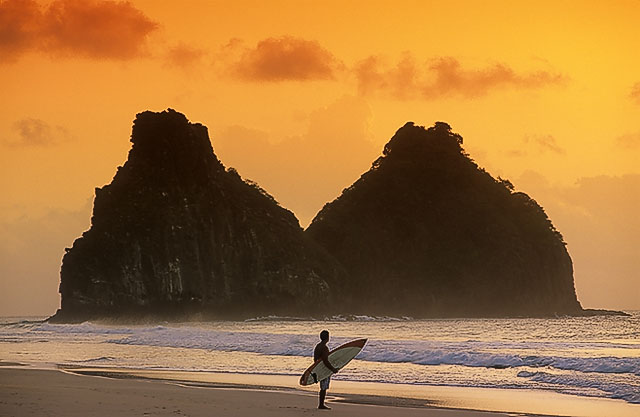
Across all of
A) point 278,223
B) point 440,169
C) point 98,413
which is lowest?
point 98,413

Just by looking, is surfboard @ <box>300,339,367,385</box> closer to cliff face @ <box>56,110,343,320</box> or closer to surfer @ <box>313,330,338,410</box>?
surfer @ <box>313,330,338,410</box>

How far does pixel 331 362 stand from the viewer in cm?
1870

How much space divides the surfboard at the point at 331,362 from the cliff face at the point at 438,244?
147m

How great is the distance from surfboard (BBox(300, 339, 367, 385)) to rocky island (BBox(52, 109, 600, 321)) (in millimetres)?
118640

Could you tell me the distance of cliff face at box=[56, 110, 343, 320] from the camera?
137375mm

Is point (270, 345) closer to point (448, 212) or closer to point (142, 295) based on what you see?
point (142, 295)

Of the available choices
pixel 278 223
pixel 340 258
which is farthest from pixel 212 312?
pixel 340 258

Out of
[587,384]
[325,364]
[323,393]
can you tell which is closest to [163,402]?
[323,393]

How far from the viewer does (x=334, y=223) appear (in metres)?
188

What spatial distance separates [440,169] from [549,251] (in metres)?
29.1

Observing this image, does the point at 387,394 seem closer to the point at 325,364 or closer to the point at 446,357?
the point at 325,364

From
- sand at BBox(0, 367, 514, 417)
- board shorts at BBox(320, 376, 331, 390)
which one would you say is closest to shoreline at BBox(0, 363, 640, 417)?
sand at BBox(0, 367, 514, 417)

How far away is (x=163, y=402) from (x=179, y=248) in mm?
128392

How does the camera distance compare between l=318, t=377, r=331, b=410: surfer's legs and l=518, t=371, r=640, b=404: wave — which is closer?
l=318, t=377, r=331, b=410: surfer's legs
